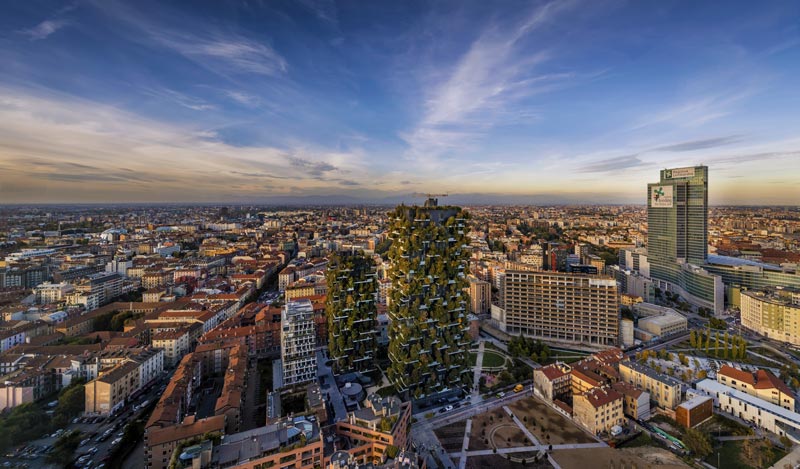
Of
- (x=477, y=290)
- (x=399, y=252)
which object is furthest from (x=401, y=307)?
(x=477, y=290)

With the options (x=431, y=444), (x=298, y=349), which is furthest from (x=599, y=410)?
(x=298, y=349)

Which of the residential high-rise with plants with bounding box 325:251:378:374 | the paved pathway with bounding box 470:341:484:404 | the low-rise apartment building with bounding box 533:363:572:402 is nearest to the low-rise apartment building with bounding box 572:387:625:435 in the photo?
the low-rise apartment building with bounding box 533:363:572:402

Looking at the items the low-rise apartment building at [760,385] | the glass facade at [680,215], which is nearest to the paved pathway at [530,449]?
the low-rise apartment building at [760,385]

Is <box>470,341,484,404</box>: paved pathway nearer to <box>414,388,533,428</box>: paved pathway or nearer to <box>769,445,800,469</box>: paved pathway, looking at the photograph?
<box>414,388,533,428</box>: paved pathway

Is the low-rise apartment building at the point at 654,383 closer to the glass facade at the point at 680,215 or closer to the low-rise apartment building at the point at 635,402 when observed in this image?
the low-rise apartment building at the point at 635,402

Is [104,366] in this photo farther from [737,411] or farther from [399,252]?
[737,411]
